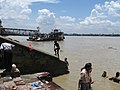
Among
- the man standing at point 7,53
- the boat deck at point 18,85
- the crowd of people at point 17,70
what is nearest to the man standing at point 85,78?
the crowd of people at point 17,70

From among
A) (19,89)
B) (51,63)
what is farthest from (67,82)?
(19,89)

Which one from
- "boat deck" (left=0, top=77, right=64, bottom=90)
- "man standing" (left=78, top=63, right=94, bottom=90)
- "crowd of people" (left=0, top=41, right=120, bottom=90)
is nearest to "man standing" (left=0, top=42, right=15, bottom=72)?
"crowd of people" (left=0, top=41, right=120, bottom=90)

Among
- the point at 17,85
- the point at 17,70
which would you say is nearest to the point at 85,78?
the point at 17,85

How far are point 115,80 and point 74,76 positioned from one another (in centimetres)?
243

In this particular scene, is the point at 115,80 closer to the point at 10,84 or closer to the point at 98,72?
the point at 98,72

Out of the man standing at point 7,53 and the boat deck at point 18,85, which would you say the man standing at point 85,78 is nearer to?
the boat deck at point 18,85

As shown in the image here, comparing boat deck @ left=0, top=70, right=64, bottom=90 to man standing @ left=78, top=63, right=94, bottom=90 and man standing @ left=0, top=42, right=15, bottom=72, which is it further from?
man standing @ left=78, top=63, right=94, bottom=90

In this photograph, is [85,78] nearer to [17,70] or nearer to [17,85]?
[17,85]

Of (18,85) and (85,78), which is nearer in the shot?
(85,78)

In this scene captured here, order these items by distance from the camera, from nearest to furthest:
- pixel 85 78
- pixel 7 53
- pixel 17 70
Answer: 1. pixel 85 78
2. pixel 7 53
3. pixel 17 70

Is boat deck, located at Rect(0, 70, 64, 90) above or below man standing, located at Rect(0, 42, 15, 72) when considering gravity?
below

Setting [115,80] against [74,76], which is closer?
[115,80]

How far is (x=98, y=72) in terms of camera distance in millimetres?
18812

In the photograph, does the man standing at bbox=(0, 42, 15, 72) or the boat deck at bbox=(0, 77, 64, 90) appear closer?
the boat deck at bbox=(0, 77, 64, 90)
